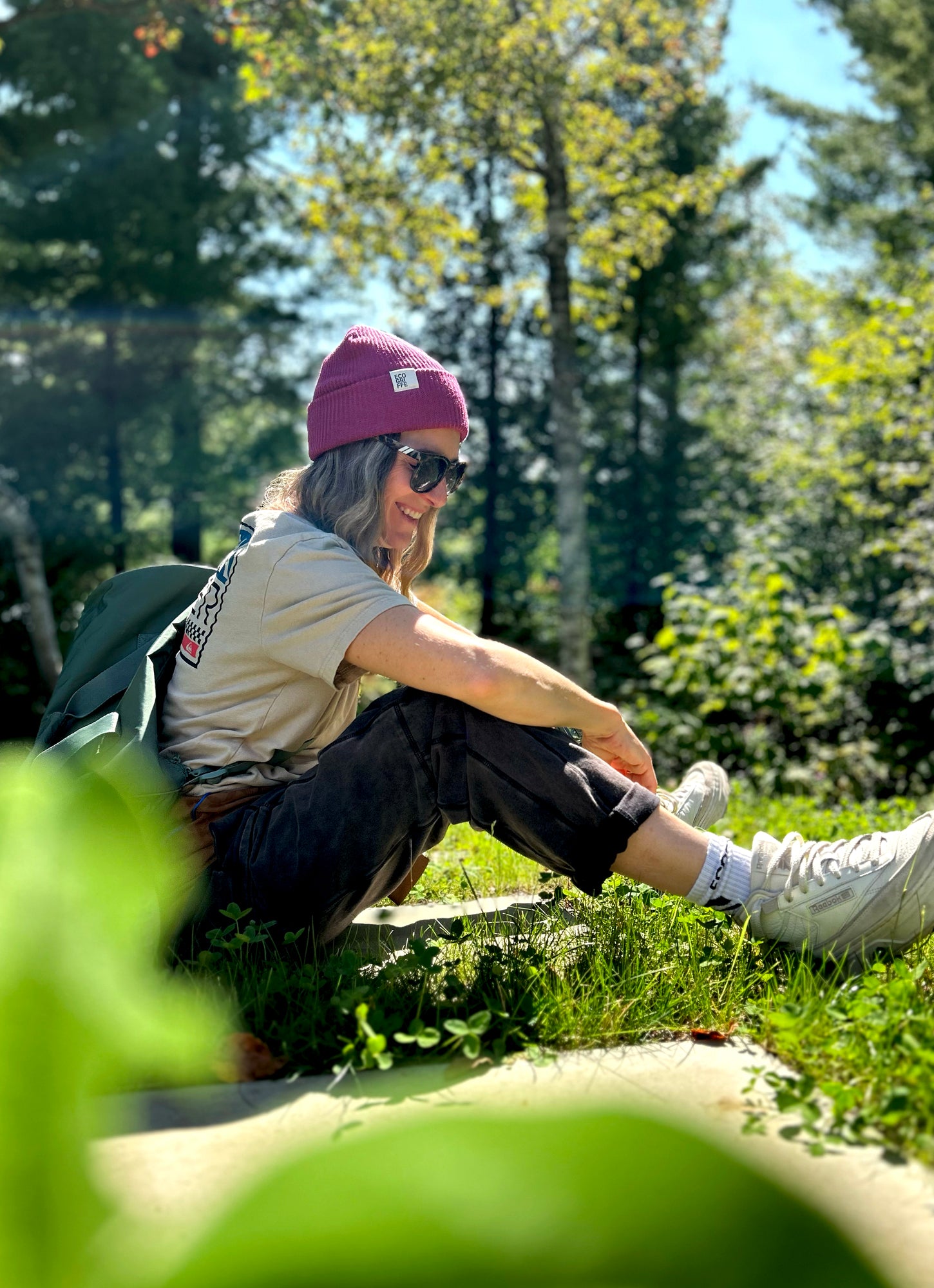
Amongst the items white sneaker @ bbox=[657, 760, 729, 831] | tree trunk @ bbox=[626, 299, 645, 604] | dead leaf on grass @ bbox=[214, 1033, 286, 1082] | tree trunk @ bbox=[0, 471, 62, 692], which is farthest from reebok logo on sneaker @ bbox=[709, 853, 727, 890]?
tree trunk @ bbox=[626, 299, 645, 604]

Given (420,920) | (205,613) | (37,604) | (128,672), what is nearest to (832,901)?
(420,920)

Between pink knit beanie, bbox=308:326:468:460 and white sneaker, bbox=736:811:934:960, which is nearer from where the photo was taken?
white sneaker, bbox=736:811:934:960

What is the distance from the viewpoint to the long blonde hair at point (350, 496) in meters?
2.64

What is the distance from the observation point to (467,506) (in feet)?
59.6

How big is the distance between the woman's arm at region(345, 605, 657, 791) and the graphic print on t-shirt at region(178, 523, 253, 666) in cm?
31

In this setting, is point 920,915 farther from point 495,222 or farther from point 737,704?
point 495,222

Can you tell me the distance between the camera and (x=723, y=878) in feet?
7.54

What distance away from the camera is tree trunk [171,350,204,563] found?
51.8 ft

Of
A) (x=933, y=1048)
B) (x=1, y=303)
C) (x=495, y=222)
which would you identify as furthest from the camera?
(x=495, y=222)

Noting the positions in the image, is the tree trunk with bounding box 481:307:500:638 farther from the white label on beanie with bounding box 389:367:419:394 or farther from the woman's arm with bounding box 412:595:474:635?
the white label on beanie with bounding box 389:367:419:394

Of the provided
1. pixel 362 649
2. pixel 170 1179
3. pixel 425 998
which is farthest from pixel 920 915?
pixel 170 1179

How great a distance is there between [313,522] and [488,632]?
14908mm

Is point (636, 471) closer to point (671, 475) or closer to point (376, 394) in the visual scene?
point (671, 475)

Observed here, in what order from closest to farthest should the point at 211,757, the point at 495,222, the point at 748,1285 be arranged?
the point at 748,1285
the point at 211,757
the point at 495,222
